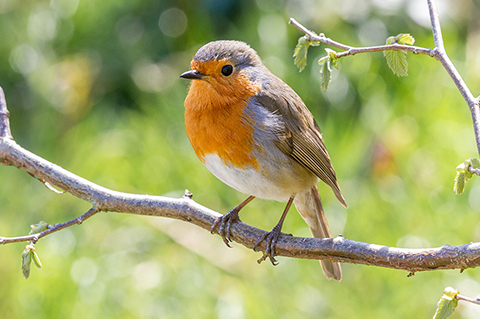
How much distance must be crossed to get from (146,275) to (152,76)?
169 centimetres

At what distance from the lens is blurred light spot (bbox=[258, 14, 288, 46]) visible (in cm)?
390

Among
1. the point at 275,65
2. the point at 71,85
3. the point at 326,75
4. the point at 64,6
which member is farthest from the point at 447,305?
the point at 64,6

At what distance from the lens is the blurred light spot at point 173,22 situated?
4.26 meters

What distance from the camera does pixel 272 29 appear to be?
156 inches

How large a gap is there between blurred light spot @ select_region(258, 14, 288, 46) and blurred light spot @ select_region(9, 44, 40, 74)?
164cm

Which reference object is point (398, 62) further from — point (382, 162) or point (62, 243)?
point (62, 243)

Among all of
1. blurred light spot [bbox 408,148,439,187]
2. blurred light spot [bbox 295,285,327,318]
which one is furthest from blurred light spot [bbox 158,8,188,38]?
blurred light spot [bbox 295,285,327,318]

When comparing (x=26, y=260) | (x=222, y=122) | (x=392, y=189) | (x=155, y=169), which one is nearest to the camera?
(x=26, y=260)

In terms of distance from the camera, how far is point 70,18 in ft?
13.9

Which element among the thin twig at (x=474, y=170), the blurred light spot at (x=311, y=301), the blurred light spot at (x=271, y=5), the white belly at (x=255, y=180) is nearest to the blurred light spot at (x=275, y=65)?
the blurred light spot at (x=271, y=5)

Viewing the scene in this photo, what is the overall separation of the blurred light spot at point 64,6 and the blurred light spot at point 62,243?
74.1 inches

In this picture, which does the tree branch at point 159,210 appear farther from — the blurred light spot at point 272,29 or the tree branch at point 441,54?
the blurred light spot at point 272,29

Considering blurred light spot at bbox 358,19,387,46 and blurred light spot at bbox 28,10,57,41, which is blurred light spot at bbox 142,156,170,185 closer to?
blurred light spot at bbox 28,10,57,41

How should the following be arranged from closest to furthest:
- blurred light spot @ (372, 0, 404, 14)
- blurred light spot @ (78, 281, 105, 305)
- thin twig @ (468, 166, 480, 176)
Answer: thin twig @ (468, 166, 480, 176), blurred light spot @ (78, 281, 105, 305), blurred light spot @ (372, 0, 404, 14)
